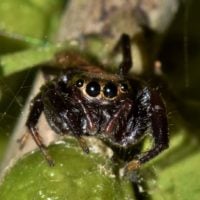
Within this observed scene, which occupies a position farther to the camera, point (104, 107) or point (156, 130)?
point (104, 107)

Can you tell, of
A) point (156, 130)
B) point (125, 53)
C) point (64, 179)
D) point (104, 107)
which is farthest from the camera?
point (125, 53)

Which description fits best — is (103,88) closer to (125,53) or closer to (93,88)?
(93,88)

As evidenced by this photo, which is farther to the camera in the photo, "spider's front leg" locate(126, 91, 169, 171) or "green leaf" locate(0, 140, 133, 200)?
"spider's front leg" locate(126, 91, 169, 171)

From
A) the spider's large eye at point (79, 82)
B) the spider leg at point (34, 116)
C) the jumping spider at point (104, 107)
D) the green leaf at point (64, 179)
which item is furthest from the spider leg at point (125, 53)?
the green leaf at point (64, 179)

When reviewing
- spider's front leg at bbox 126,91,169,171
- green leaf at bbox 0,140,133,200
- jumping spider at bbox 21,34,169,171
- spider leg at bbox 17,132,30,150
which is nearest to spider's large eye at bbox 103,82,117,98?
jumping spider at bbox 21,34,169,171

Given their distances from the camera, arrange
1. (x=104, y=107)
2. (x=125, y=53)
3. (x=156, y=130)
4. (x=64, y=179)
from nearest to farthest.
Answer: (x=64, y=179) < (x=156, y=130) < (x=104, y=107) < (x=125, y=53)

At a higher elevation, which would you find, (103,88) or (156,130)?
(103,88)

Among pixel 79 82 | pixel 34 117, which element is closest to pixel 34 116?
pixel 34 117

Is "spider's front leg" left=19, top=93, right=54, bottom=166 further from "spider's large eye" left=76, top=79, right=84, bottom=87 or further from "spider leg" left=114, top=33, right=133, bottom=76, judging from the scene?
"spider leg" left=114, top=33, right=133, bottom=76

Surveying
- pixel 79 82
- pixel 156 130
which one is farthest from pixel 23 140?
pixel 156 130
